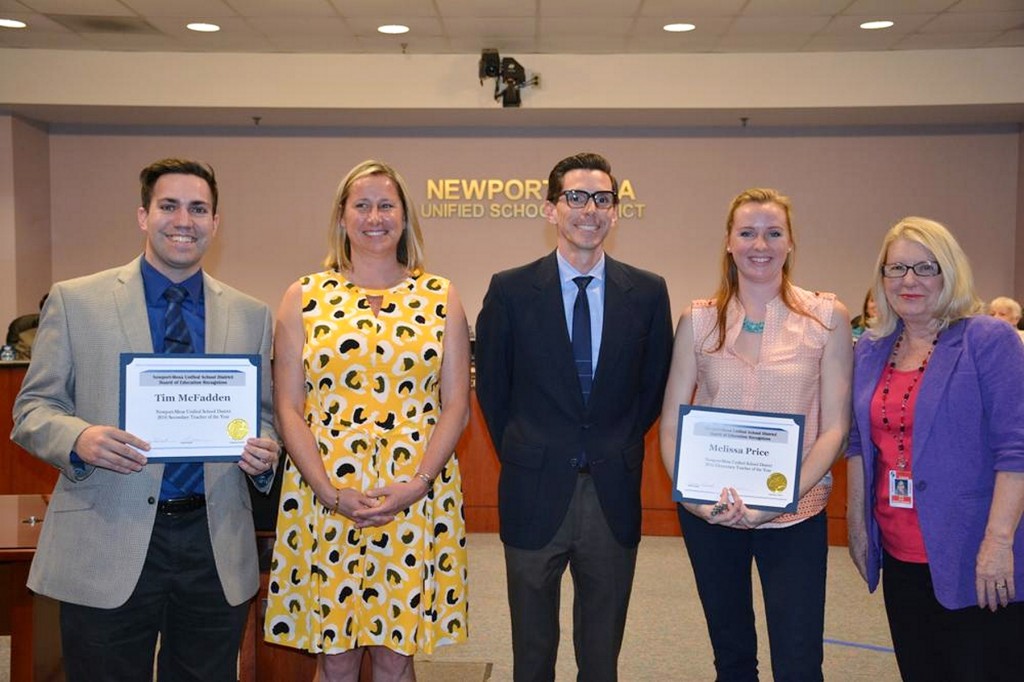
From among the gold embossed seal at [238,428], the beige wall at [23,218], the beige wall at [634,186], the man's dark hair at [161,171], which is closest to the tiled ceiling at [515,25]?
the beige wall at [23,218]

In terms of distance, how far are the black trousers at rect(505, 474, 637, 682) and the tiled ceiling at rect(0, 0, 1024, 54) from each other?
5.61 m

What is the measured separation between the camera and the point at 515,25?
27.6 ft

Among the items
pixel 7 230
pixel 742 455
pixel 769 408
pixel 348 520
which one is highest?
pixel 7 230

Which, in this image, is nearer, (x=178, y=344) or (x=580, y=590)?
(x=178, y=344)

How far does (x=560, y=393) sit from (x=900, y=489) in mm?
973

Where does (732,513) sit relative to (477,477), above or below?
above

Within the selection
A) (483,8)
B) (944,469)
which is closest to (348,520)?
(944,469)

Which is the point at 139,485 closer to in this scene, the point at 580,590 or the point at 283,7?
the point at 580,590

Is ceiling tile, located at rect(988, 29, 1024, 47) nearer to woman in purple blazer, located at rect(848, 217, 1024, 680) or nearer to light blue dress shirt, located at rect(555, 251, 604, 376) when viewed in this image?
woman in purple blazer, located at rect(848, 217, 1024, 680)

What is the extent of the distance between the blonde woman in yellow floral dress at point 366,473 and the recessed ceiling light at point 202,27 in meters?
6.14

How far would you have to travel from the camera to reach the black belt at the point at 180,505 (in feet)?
8.48

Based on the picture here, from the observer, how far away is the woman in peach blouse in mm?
2895

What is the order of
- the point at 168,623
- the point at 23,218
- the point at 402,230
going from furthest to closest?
the point at 23,218 < the point at 402,230 < the point at 168,623

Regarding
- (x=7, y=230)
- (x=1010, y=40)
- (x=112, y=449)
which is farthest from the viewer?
(x=7, y=230)
